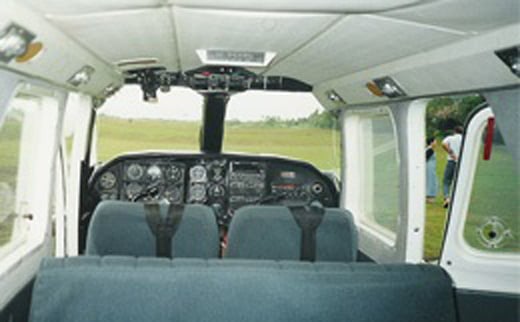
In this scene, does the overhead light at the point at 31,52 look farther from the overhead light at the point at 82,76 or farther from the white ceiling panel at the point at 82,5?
the overhead light at the point at 82,76

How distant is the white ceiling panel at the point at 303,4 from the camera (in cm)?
171

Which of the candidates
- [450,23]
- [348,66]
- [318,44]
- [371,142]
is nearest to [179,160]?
[371,142]

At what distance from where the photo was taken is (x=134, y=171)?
511cm

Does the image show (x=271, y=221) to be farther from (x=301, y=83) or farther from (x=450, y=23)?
(x=301, y=83)

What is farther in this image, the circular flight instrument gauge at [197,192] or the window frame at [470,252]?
the circular flight instrument gauge at [197,192]

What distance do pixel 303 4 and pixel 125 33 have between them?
111 centimetres

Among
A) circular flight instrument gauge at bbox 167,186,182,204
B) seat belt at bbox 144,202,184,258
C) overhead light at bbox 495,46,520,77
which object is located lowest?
seat belt at bbox 144,202,184,258

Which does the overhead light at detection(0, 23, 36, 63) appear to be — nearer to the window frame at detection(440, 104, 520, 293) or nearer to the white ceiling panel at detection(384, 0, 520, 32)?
the white ceiling panel at detection(384, 0, 520, 32)

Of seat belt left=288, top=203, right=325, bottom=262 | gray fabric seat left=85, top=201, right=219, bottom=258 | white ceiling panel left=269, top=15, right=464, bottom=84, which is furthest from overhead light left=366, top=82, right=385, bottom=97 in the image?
gray fabric seat left=85, top=201, right=219, bottom=258

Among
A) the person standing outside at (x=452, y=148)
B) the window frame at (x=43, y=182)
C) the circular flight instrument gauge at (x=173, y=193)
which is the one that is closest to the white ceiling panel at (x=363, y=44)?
the person standing outside at (x=452, y=148)

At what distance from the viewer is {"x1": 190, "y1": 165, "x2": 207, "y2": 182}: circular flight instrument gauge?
5242mm

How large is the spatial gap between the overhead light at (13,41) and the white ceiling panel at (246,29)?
24.9 inches

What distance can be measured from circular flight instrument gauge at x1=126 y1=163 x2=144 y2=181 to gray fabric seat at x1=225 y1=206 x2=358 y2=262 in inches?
95.2

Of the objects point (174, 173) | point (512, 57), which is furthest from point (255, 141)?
point (512, 57)
